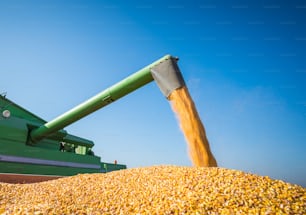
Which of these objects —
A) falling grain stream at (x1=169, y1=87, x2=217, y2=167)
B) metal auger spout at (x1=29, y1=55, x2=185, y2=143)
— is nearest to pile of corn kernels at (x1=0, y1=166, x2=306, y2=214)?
falling grain stream at (x1=169, y1=87, x2=217, y2=167)

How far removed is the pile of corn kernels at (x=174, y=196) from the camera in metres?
2.44

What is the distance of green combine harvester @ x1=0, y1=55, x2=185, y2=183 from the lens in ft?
14.3

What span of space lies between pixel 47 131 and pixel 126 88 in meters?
3.18

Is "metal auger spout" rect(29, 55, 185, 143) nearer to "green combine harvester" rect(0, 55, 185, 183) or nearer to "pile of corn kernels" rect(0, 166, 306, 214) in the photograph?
"green combine harvester" rect(0, 55, 185, 183)

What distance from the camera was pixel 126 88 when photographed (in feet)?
16.5

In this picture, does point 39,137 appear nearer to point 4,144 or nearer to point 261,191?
point 4,144

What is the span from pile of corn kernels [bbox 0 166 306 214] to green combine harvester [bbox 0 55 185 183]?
61.5 inches

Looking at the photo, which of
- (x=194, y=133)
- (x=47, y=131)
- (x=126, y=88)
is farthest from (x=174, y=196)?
(x=47, y=131)

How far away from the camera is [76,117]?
235 inches

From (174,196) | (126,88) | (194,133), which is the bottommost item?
(174,196)

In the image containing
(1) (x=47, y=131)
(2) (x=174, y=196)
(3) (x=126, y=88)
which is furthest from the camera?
(1) (x=47, y=131)

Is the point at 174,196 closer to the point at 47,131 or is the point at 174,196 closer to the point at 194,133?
the point at 194,133

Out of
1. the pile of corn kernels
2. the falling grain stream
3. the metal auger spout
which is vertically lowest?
the pile of corn kernels

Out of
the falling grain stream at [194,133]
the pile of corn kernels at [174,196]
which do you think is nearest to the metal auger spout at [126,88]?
the falling grain stream at [194,133]
